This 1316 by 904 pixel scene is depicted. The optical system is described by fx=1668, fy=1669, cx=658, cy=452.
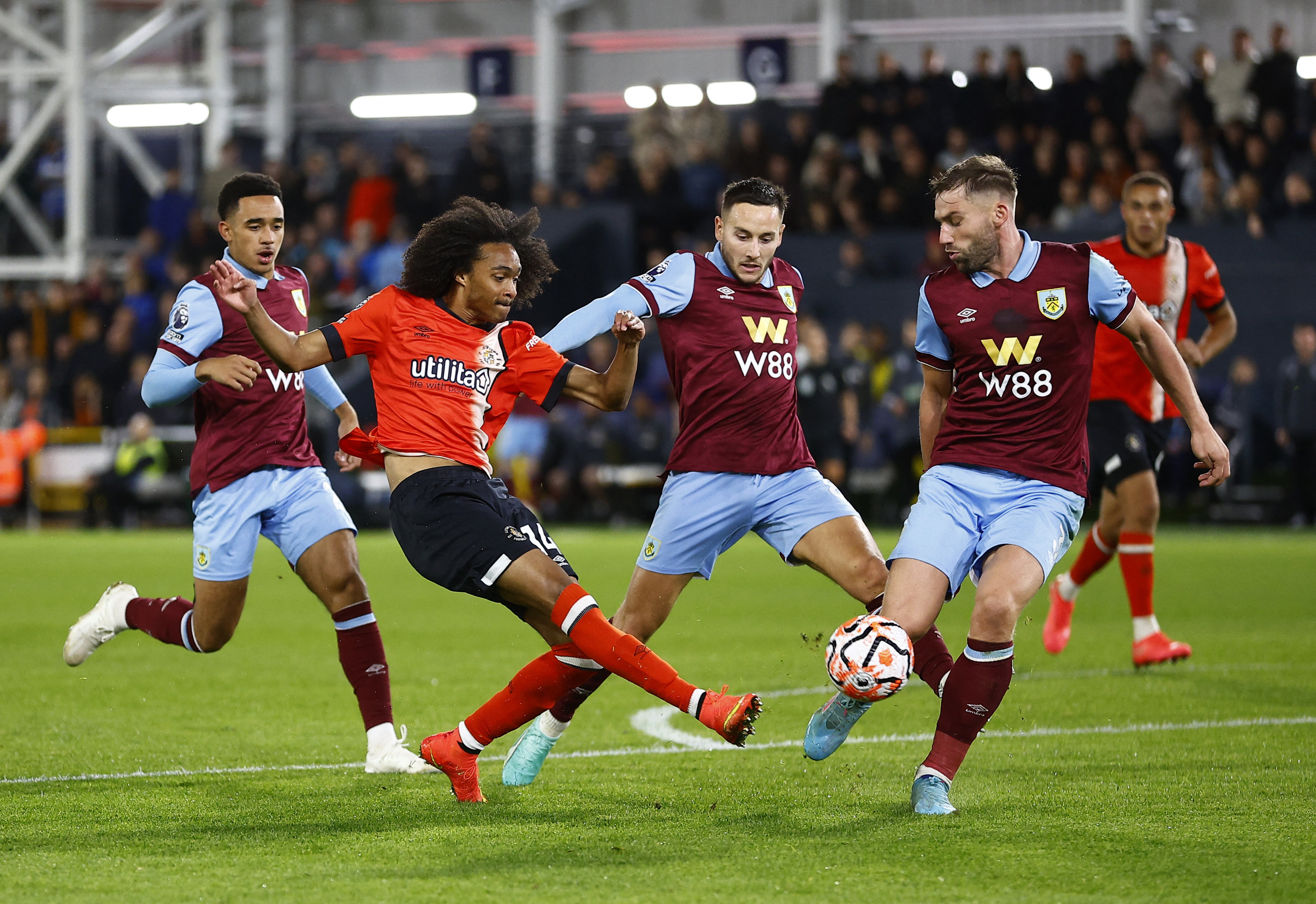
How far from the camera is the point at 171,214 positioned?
25422 mm

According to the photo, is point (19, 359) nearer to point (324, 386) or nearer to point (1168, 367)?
point (324, 386)

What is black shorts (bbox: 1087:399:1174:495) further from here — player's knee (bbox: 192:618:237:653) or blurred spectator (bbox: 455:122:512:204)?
blurred spectator (bbox: 455:122:512:204)

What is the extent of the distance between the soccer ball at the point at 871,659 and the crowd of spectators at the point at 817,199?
37.6 ft

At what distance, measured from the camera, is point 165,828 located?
17.2 ft

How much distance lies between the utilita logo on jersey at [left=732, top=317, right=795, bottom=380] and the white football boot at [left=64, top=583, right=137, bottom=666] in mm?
2963

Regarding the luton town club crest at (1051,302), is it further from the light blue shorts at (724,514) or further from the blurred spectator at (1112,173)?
the blurred spectator at (1112,173)

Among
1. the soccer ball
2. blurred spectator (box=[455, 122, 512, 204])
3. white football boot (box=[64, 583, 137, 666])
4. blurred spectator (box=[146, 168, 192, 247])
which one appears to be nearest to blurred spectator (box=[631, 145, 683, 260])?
blurred spectator (box=[455, 122, 512, 204])

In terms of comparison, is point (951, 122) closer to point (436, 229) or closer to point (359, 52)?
point (359, 52)

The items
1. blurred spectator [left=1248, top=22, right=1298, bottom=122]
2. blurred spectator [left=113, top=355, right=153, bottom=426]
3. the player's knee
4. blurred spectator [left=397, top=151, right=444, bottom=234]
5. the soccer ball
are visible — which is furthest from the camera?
blurred spectator [left=397, top=151, right=444, bottom=234]

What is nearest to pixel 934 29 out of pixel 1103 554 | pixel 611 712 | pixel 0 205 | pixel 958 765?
pixel 0 205

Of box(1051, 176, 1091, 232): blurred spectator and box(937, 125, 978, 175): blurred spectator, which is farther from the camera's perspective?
box(937, 125, 978, 175): blurred spectator

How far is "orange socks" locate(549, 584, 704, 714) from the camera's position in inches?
210

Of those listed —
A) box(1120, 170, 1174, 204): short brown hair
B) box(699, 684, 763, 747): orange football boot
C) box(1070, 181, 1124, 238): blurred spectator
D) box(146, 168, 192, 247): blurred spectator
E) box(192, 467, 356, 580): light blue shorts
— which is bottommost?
box(699, 684, 763, 747): orange football boot

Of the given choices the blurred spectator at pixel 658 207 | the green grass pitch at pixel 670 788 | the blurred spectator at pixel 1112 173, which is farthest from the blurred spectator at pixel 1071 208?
the green grass pitch at pixel 670 788
